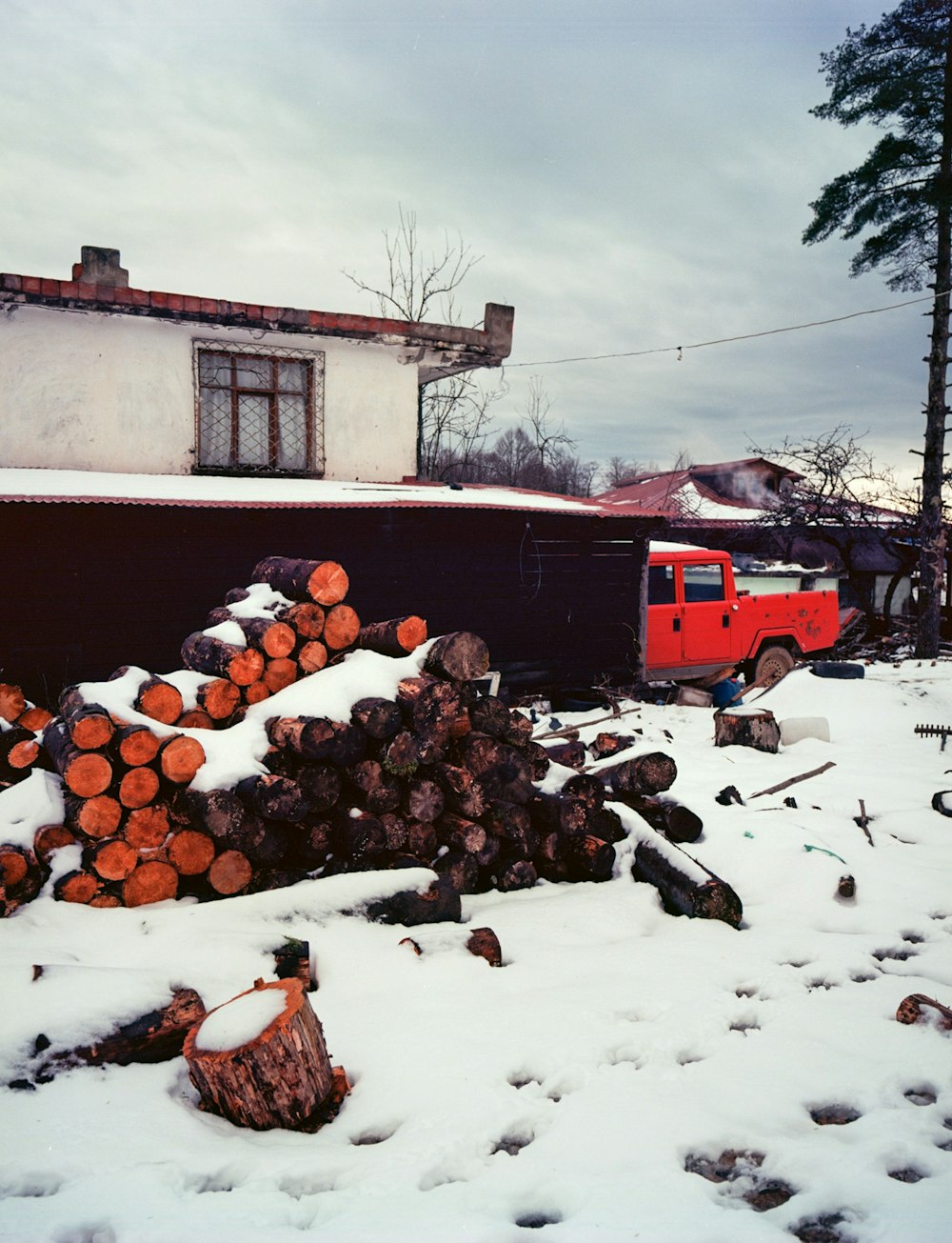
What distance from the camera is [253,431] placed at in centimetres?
1131

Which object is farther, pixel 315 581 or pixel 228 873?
pixel 315 581

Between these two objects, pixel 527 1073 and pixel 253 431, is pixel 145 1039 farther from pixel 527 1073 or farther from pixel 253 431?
pixel 253 431

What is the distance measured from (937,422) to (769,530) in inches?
185

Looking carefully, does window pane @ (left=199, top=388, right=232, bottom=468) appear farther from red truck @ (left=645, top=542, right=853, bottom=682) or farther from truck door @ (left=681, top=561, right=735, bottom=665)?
truck door @ (left=681, top=561, right=735, bottom=665)

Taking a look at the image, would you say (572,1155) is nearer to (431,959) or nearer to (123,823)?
(431,959)

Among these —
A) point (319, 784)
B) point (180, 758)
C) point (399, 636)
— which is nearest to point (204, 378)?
point (399, 636)

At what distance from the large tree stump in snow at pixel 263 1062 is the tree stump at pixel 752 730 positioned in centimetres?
666

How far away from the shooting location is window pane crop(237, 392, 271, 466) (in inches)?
442

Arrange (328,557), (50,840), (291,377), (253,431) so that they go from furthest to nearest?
(291,377) < (253,431) < (328,557) < (50,840)

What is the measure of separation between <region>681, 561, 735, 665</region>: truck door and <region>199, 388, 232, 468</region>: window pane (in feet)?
22.4

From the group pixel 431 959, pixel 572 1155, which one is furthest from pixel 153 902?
pixel 572 1155

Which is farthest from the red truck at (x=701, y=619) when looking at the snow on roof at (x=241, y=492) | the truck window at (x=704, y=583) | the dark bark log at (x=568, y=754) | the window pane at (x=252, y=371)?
the window pane at (x=252, y=371)

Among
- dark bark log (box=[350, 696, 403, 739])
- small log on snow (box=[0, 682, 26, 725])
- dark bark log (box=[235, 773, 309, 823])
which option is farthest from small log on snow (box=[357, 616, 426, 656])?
small log on snow (box=[0, 682, 26, 725])

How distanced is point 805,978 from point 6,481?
29.5ft
